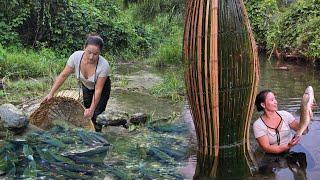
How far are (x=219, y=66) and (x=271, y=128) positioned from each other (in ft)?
4.35

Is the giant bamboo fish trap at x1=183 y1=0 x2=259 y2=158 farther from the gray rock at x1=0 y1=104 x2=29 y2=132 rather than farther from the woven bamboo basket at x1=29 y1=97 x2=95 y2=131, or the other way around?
the woven bamboo basket at x1=29 y1=97 x2=95 y2=131

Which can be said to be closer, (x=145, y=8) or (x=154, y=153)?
(x=154, y=153)

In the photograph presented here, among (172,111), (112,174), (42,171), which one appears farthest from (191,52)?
(172,111)

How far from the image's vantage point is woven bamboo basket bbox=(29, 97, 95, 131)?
5745mm

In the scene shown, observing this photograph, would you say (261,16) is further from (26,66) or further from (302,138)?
(302,138)

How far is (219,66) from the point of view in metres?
3.60

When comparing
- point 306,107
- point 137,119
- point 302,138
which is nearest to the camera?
point 306,107

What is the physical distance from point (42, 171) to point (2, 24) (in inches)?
382

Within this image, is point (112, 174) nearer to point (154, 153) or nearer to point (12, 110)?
point (154, 153)

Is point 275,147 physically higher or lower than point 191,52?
lower

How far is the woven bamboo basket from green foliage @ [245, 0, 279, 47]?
9.91 m

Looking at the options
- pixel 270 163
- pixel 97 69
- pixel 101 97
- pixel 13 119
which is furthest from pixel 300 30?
pixel 13 119

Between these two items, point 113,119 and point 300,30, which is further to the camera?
point 300,30

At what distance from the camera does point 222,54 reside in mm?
3598
